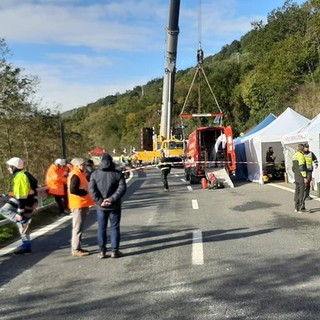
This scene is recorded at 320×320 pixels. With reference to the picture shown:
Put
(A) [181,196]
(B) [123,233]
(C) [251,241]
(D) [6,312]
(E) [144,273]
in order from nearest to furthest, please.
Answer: (D) [6,312] < (E) [144,273] < (C) [251,241] < (B) [123,233] < (A) [181,196]

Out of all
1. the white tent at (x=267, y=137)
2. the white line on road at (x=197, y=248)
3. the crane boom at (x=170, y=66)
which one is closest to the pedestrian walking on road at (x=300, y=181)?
the white line on road at (x=197, y=248)

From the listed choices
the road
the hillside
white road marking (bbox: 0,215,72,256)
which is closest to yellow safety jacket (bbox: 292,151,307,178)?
the road

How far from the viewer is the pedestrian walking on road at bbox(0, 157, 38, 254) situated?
8.36 m

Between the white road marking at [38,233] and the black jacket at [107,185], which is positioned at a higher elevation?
the black jacket at [107,185]

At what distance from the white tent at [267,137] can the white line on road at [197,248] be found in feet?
45.0

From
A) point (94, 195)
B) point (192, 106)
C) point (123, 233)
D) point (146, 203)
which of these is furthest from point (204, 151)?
point (192, 106)

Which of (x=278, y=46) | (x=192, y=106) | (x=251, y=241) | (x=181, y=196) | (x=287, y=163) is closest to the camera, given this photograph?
(x=251, y=241)

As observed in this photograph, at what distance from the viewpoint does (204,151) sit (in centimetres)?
2441

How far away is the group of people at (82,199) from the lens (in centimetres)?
778

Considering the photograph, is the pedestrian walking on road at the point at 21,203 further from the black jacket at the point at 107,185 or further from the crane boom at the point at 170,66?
the crane boom at the point at 170,66

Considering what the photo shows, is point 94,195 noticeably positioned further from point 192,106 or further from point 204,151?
point 192,106

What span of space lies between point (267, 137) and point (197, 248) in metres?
15.3

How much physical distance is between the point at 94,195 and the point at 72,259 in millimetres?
1136

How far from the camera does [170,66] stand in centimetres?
2941
